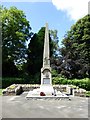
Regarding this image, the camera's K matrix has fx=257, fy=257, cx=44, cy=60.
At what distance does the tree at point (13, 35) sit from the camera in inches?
1512

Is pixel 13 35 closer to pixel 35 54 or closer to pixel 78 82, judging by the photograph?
pixel 35 54

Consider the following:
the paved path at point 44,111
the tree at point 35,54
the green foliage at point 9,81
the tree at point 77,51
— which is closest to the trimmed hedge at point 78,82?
the tree at point 77,51

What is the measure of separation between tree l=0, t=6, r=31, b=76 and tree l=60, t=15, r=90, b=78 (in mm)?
6353

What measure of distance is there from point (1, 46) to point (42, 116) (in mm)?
26666

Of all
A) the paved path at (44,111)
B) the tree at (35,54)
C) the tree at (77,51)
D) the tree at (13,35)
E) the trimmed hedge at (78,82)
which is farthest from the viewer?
the tree at (35,54)

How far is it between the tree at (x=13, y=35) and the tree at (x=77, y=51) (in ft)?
20.8

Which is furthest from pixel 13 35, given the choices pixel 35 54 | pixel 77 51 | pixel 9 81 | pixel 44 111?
pixel 44 111

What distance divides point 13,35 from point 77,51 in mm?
10352

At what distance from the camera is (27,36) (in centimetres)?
4088

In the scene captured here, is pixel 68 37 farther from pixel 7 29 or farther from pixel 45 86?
pixel 45 86

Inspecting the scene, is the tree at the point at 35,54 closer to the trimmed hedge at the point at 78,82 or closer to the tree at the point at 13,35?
the tree at the point at 13,35

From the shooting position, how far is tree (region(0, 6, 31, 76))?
38.4 meters

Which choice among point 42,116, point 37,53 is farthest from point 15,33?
point 42,116

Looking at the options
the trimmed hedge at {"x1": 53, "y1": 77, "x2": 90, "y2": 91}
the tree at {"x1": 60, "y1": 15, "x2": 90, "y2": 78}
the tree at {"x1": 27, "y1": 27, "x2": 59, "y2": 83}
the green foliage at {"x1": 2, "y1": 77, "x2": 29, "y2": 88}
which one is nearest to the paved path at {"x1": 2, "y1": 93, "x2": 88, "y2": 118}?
the trimmed hedge at {"x1": 53, "y1": 77, "x2": 90, "y2": 91}
